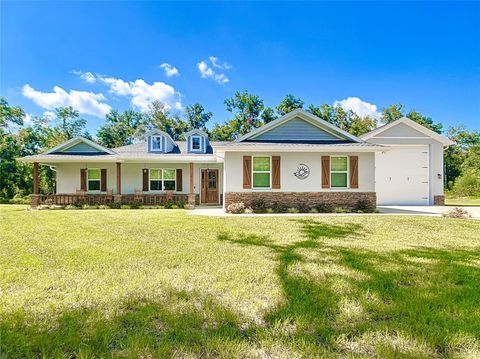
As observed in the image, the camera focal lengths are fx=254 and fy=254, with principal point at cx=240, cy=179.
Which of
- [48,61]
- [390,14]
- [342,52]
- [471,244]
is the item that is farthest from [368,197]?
[48,61]

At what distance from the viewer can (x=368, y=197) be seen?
12.4 meters

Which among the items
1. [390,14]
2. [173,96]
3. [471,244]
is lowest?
[471,244]

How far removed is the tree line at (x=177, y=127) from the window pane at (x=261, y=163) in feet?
62.6

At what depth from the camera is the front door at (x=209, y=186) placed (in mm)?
16453

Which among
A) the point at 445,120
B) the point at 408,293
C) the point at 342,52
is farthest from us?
the point at 445,120

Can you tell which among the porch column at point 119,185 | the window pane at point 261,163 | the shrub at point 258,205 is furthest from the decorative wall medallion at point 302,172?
the porch column at point 119,185

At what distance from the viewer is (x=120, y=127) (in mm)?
35250

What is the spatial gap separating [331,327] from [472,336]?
1.23 metres

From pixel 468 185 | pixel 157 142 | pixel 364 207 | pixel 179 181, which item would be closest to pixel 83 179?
pixel 157 142

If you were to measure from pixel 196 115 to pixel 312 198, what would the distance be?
26.5 meters

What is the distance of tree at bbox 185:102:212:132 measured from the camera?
34969 millimetres

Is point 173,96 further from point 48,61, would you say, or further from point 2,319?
point 2,319

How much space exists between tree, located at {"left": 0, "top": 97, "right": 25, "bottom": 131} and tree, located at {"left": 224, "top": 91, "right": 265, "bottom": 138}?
23.7 meters

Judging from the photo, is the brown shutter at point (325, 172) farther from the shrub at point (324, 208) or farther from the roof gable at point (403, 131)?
the roof gable at point (403, 131)
